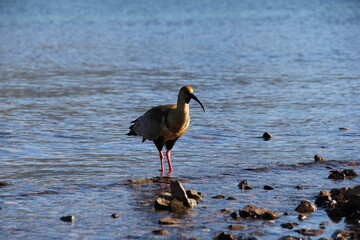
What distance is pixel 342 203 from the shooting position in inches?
381

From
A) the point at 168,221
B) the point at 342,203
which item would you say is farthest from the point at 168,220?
the point at 342,203

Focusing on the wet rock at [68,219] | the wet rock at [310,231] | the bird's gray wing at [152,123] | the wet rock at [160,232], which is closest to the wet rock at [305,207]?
the wet rock at [310,231]

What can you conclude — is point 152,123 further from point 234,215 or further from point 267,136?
point 234,215

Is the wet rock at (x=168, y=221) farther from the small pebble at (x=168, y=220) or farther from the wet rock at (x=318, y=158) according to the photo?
the wet rock at (x=318, y=158)

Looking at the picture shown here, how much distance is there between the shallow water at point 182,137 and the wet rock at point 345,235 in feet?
0.69

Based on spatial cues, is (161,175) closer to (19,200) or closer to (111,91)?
(19,200)

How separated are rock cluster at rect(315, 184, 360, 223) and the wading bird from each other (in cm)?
334

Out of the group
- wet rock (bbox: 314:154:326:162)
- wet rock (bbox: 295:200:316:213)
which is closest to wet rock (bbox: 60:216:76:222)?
wet rock (bbox: 295:200:316:213)

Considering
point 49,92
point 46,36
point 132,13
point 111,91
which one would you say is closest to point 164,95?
point 111,91

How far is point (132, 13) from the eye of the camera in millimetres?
75062

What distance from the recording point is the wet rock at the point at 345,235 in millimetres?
8367

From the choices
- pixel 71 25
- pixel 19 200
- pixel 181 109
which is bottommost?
pixel 19 200

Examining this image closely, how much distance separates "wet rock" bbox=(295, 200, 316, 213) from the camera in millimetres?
9656

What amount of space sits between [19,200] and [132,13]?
216ft
